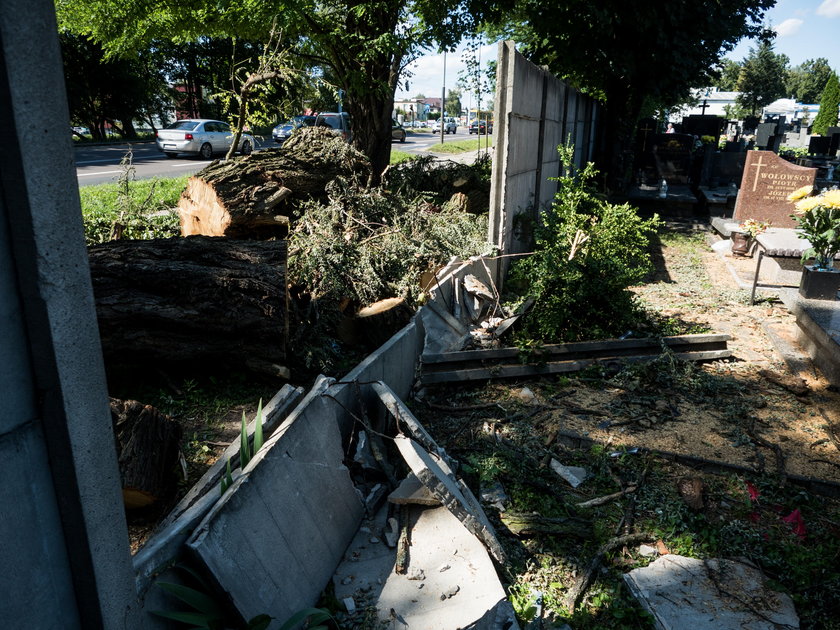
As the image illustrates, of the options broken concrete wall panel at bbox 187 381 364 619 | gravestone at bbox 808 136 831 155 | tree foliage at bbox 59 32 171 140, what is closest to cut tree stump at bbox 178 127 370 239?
broken concrete wall panel at bbox 187 381 364 619

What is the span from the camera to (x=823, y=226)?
700 centimetres

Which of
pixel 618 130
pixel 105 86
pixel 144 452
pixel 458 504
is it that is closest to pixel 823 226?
pixel 458 504

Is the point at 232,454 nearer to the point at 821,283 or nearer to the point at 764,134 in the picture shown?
the point at 821,283

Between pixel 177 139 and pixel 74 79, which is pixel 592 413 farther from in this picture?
pixel 74 79

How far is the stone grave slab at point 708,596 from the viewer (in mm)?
2717

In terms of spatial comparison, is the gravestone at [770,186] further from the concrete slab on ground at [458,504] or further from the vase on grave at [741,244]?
the concrete slab on ground at [458,504]

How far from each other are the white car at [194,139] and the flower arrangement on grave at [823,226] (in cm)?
1879

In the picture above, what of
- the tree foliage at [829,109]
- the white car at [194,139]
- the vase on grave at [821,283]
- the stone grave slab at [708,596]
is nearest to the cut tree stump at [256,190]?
the stone grave slab at [708,596]

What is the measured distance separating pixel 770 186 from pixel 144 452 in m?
11.5

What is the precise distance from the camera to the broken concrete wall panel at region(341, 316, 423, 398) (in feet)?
13.2

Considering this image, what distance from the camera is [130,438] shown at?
10.3 feet

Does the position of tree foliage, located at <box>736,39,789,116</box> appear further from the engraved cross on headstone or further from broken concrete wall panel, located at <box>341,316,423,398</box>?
broken concrete wall panel, located at <box>341,316,423,398</box>

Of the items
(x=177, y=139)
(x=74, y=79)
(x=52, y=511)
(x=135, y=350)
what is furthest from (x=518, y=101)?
(x=74, y=79)

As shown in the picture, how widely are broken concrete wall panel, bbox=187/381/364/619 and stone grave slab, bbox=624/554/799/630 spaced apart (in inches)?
60.1
